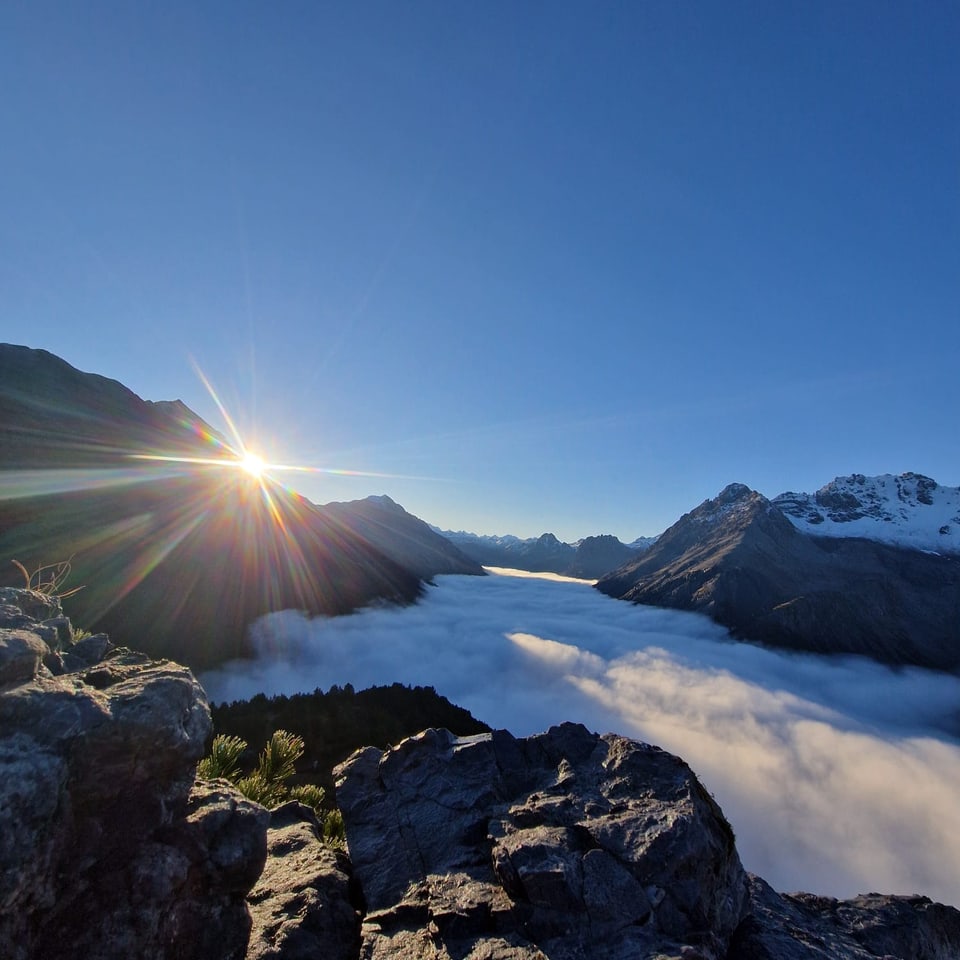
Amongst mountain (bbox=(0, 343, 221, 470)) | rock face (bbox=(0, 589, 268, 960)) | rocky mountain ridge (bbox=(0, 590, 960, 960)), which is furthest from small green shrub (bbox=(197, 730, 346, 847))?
mountain (bbox=(0, 343, 221, 470))

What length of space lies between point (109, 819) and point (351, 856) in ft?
16.3

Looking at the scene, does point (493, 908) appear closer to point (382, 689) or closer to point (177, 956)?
point (177, 956)

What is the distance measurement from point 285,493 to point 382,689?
9872 centimetres

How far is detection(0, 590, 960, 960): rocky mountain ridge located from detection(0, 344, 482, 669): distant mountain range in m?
59.1

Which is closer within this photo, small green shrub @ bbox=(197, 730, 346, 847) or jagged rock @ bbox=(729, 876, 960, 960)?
jagged rock @ bbox=(729, 876, 960, 960)

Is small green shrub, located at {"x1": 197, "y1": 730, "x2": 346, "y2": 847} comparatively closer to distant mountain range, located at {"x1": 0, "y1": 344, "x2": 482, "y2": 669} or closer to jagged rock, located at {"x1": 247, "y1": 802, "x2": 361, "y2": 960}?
jagged rock, located at {"x1": 247, "y1": 802, "x2": 361, "y2": 960}

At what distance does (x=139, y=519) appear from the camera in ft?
261

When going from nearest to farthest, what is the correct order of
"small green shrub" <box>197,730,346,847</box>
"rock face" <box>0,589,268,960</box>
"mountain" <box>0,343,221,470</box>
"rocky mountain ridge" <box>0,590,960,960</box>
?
"rock face" <box>0,589,268,960</box> < "rocky mountain ridge" <box>0,590,960,960</box> < "small green shrub" <box>197,730,346,847</box> < "mountain" <box>0,343,221,470</box>

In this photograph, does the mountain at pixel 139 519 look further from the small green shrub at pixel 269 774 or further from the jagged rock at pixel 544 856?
the jagged rock at pixel 544 856

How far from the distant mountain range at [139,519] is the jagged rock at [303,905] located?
191 feet

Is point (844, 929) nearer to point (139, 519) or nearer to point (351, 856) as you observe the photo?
point (351, 856)

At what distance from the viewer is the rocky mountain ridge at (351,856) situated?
4789mm

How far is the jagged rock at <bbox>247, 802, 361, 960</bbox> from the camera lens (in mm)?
6512

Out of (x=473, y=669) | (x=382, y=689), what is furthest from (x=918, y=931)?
(x=473, y=669)
